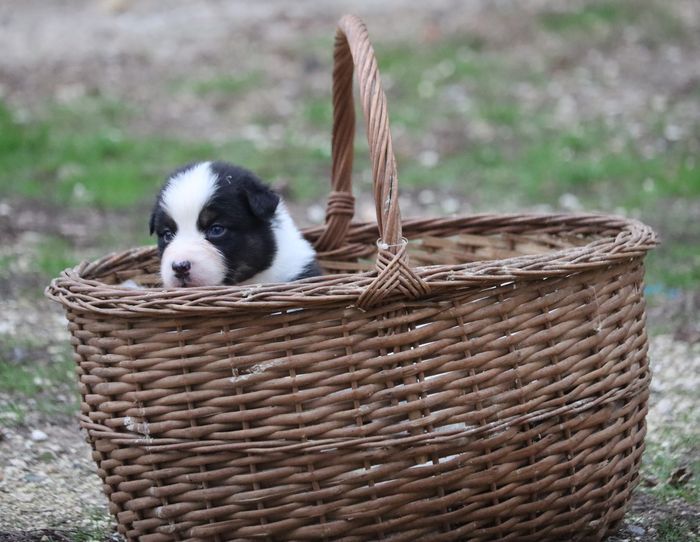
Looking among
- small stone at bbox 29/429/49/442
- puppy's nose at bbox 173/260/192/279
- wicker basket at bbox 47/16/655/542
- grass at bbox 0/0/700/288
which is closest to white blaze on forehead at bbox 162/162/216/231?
puppy's nose at bbox 173/260/192/279

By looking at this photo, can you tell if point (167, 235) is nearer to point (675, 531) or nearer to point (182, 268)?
point (182, 268)

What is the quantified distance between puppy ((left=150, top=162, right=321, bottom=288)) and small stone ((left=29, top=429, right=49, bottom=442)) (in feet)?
3.40

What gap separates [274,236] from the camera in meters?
3.83

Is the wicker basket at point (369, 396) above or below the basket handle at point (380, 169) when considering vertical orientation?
below

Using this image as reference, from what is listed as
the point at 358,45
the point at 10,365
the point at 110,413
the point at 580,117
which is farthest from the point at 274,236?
the point at 580,117

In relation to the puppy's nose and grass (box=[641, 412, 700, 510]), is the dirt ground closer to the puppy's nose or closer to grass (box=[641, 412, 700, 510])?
grass (box=[641, 412, 700, 510])

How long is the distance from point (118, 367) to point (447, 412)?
0.91 m

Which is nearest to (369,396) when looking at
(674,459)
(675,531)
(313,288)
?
(313,288)

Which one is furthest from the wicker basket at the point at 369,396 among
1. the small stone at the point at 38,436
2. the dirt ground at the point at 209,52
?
the dirt ground at the point at 209,52

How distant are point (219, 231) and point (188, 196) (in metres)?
0.16

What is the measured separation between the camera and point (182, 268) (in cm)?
338

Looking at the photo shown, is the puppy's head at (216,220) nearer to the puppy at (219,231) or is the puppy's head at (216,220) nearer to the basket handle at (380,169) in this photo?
the puppy at (219,231)

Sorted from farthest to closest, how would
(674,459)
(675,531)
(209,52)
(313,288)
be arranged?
1. (209,52)
2. (674,459)
3. (675,531)
4. (313,288)

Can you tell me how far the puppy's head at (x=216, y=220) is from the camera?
3502 millimetres
